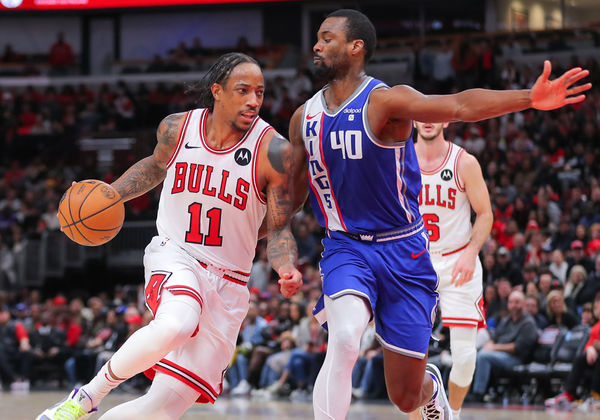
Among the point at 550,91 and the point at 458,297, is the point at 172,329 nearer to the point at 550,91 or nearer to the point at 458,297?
the point at 550,91

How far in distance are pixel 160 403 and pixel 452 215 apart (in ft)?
12.3

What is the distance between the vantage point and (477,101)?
16.1ft

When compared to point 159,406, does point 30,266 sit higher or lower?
lower

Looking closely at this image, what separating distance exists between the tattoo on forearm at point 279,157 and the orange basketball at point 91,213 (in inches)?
41.1

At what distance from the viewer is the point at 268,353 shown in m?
14.6

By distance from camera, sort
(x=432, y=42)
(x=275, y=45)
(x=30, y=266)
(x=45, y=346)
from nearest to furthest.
Result: (x=45, y=346), (x=30, y=266), (x=432, y=42), (x=275, y=45)

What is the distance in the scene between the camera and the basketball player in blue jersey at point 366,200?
5.45 m

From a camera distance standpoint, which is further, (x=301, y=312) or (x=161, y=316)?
(x=301, y=312)

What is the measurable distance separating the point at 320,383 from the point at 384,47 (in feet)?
69.9

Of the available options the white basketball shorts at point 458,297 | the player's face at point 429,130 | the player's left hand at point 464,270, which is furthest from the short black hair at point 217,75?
the white basketball shorts at point 458,297

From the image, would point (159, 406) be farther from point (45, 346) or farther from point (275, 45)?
point (275, 45)

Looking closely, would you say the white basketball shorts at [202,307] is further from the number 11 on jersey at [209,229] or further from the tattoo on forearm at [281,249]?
the tattoo on forearm at [281,249]

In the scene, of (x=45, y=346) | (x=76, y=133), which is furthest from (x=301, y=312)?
(x=76, y=133)

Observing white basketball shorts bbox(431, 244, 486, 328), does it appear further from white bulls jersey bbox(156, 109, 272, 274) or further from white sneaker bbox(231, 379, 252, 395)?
white sneaker bbox(231, 379, 252, 395)
